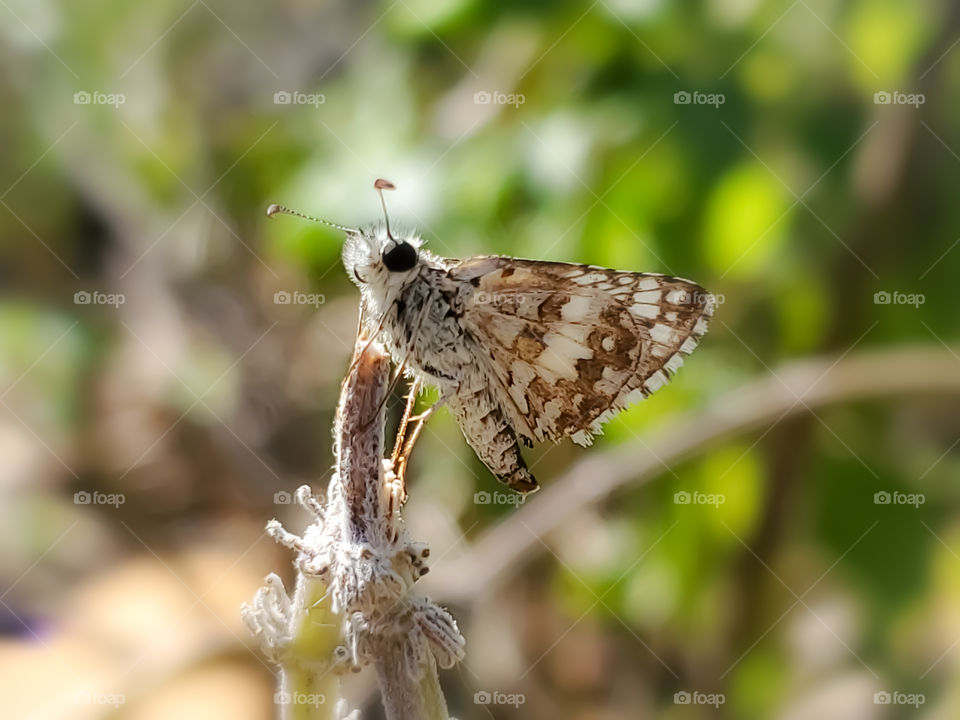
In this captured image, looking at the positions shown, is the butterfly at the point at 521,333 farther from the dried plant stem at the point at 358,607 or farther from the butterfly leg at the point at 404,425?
the dried plant stem at the point at 358,607

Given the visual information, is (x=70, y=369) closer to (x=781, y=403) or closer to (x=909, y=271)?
(x=781, y=403)

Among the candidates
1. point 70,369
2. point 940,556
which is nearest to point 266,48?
point 70,369

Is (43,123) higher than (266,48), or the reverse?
(266,48)
